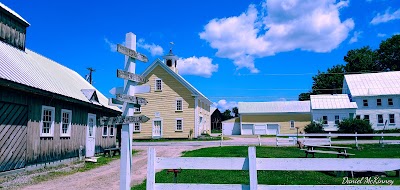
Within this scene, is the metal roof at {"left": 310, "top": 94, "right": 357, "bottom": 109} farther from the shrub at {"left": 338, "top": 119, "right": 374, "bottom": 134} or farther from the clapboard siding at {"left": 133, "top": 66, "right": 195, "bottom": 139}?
the clapboard siding at {"left": 133, "top": 66, "right": 195, "bottom": 139}

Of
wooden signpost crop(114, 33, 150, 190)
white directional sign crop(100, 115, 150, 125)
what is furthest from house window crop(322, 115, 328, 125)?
white directional sign crop(100, 115, 150, 125)

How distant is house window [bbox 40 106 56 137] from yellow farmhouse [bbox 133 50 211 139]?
21.7m

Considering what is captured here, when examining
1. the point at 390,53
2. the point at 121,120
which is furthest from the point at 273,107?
the point at 121,120

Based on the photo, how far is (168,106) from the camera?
36281 mm

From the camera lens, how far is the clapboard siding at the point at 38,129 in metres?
11.5

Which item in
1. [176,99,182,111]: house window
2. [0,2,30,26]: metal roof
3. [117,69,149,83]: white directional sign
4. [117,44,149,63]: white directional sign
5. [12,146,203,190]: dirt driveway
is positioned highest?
[0,2,30,26]: metal roof

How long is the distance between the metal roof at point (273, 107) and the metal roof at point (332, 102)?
3.55 m

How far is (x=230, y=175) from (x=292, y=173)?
6.80 ft

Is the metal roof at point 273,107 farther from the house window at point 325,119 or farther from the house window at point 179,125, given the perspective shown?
the house window at point 179,125

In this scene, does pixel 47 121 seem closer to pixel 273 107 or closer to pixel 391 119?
pixel 273 107

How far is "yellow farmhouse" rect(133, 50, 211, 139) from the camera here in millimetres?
35781

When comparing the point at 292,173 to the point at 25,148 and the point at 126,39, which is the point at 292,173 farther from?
the point at 25,148

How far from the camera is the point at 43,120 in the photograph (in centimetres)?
1353

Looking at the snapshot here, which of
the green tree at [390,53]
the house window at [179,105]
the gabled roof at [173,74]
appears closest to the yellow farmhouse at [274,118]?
the gabled roof at [173,74]
